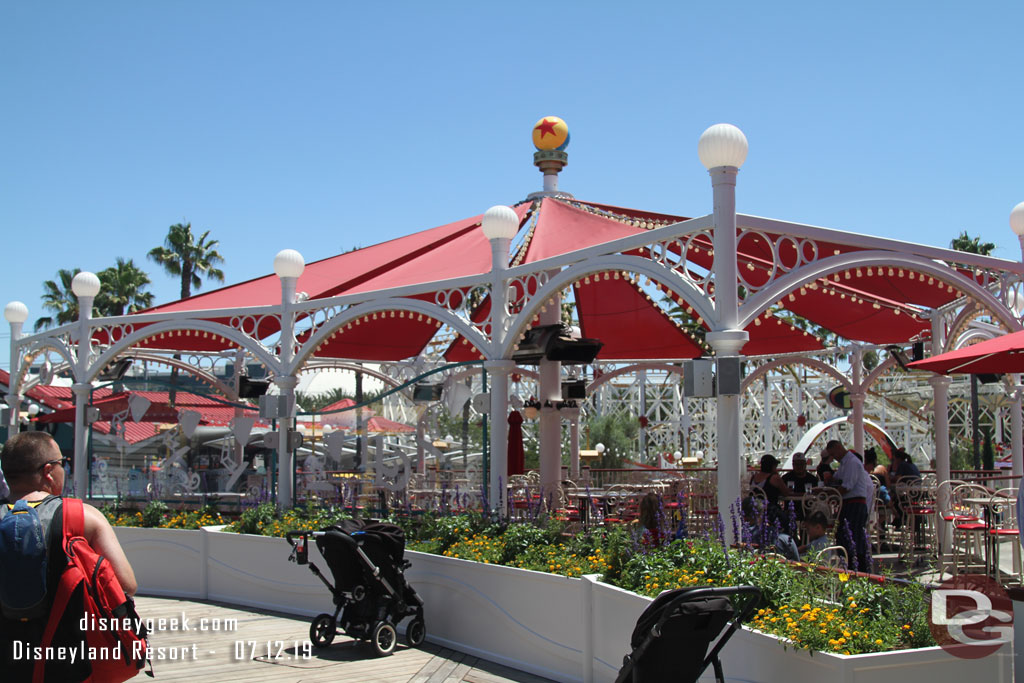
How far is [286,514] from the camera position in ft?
35.2

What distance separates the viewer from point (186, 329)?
13.0 meters

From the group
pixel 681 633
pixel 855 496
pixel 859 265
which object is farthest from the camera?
pixel 855 496

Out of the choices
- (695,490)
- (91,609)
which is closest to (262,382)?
(695,490)

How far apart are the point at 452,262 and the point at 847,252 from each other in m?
5.18

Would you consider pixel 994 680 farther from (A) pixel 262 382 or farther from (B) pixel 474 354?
(B) pixel 474 354

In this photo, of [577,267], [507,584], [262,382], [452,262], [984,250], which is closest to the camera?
[507,584]

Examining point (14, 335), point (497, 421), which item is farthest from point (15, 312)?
point (497, 421)

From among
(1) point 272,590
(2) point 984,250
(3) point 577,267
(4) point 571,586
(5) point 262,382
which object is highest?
(2) point 984,250

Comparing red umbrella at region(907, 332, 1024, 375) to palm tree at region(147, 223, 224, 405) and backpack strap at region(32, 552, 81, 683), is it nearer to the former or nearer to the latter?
backpack strap at region(32, 552, 81, 683)

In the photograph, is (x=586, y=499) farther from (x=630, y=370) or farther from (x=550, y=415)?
(x=630, y=370)

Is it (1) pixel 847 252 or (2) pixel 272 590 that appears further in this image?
(2) pixel 272 590

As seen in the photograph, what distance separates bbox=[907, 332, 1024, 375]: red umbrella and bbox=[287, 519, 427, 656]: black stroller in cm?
450

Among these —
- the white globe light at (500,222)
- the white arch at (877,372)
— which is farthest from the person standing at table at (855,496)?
the white arch at (877,372)

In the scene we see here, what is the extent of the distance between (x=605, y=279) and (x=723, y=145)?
4.11 metres
